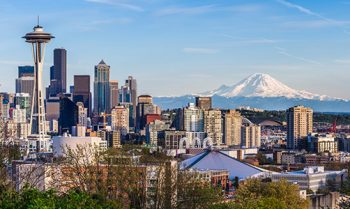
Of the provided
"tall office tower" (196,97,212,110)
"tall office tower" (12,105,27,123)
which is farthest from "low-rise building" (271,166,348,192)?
"tall office tower" (196,97,212,110)

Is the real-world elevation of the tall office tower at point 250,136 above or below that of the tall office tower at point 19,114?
below

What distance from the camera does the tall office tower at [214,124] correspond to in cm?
13109

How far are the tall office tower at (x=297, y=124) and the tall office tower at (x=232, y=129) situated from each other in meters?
8.00

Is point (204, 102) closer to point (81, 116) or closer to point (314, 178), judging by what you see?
point (81, 116)

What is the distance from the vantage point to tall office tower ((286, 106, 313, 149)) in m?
126

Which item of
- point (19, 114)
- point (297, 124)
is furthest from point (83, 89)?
point (297, 124)

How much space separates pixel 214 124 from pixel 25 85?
6578 cm

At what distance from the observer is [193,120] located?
448ft

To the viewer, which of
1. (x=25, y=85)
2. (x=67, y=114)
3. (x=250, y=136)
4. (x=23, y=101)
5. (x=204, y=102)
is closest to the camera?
A: (x=250, y=136)

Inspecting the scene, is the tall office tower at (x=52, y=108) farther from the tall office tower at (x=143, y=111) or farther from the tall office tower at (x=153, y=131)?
the tall office tower at (x=153, y=131)

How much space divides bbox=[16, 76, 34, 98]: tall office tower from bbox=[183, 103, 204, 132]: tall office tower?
188 ft

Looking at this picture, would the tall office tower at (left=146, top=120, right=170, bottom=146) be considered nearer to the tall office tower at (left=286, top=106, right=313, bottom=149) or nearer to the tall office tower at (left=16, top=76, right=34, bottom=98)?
the tall office tower at (left=286, top=106, right=313, bottom=149)

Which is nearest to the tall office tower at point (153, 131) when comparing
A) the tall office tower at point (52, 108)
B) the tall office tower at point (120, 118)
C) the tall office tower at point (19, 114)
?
the tall office tower at point (120, 118)

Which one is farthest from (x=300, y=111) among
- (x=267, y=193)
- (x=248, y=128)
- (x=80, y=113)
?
(x=267, y=193)
